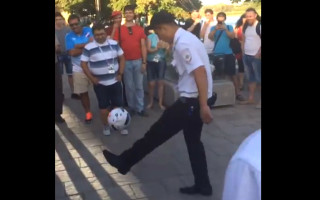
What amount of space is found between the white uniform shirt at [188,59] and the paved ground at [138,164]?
2.73 ft

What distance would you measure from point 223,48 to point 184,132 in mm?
4071

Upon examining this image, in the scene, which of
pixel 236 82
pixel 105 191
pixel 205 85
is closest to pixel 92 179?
pixel 105 191

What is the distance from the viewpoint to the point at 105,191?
4000 mm

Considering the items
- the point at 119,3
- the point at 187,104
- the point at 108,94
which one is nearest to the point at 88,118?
the point at 108,94

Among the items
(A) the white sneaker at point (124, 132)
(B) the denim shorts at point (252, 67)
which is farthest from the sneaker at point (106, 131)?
(B) the denim shorts at point (252, 67)

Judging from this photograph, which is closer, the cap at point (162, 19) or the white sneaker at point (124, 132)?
the cap at point (162, 19)

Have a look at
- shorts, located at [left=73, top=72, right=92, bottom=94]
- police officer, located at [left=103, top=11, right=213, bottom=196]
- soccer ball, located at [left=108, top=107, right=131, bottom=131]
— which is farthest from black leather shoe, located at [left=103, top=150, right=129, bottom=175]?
shorts, located at [left=73, top=72, right=92, bottom=94]

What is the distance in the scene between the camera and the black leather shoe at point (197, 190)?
3838mm

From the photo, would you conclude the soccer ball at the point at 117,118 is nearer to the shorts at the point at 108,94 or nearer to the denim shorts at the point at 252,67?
the shorts at the point at 108,94
